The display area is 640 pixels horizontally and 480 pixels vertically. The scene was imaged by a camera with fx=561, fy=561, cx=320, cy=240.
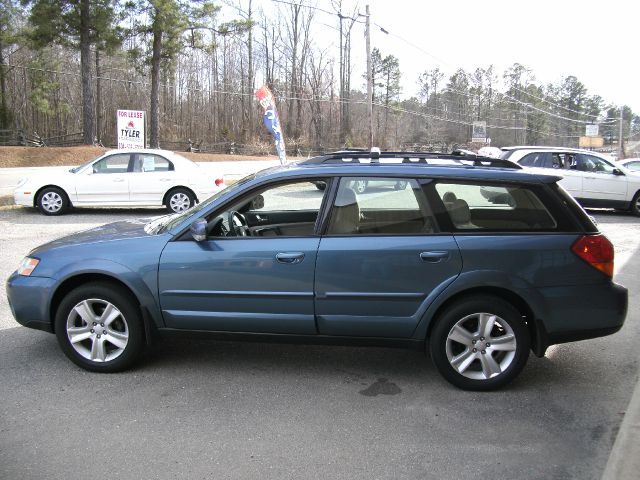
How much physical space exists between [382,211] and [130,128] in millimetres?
17806

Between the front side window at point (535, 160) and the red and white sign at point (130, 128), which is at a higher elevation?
the red and white sign at point (130, 128)

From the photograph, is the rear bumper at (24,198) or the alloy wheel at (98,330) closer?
the alloy wheel at (98,330)

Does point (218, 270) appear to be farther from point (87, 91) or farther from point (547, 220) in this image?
point (87, 91)

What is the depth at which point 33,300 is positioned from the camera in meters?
4.20

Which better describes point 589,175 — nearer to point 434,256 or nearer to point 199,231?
point 434,256

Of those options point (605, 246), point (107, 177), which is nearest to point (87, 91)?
point (107, 177)

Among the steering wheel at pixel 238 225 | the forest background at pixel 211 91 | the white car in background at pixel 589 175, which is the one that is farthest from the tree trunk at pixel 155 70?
the steering wheel at pixel 238 225

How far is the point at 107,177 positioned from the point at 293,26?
56.2 m

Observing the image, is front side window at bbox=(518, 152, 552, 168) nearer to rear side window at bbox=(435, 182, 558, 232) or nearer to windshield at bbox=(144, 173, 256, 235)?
rear side window at bbox=(435, 182, 558, 232)

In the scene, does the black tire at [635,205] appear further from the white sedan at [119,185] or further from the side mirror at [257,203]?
the side mirror at [257,203]

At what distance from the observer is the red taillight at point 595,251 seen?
3879 millimetres

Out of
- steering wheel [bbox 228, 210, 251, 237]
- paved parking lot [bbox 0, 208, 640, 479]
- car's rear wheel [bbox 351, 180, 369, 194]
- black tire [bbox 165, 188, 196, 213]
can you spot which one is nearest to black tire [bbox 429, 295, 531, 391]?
paved parking lot [bbox 0, 208, 640, 479]

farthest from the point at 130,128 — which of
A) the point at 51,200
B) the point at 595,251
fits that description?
the point at 595,251

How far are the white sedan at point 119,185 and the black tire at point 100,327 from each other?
901 centimetres
